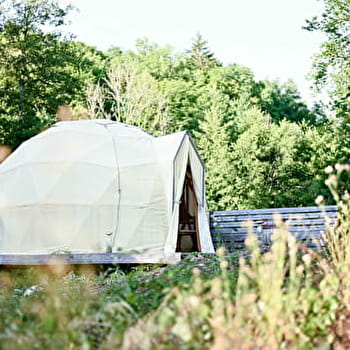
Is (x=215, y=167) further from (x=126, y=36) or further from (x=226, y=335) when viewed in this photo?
(x=226, y=335)

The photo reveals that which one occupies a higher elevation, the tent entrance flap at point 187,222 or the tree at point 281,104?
the tree at point 281,104

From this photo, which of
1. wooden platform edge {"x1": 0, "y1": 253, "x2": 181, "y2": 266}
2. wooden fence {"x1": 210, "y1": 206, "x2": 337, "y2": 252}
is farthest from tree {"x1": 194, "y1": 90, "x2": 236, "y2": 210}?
wooden platform edge {"x1": 0, "y1": 253, "x2": 181, "y2": 266}

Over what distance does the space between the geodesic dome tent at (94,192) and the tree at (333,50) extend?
746cm

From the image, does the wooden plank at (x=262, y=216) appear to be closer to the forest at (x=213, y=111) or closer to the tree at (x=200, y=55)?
the forest at (x=213, y=111)

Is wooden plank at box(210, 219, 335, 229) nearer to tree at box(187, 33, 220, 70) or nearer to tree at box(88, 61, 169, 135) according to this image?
tree at box(88, 61, 169, 135)

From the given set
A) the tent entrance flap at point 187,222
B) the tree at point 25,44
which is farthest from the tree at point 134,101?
the tent entrance flap at point 187,222

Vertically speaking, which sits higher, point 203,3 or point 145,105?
point 203,3

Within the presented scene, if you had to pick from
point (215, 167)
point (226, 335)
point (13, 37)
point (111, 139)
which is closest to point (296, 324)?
point (226, 335)

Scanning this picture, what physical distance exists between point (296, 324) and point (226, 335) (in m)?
0.79

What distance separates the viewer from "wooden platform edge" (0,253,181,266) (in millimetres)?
10180

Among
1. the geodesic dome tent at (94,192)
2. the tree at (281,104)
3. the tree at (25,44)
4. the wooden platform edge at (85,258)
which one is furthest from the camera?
the tree at (281,104)

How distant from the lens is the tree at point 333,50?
1925cm

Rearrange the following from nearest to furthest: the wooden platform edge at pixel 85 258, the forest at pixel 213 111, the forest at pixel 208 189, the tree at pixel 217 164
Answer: the forest at pixel 208 189, the wooden platform edge at pixel 85 258, the forest at pixel 213 111, the tree at pixel 217 164

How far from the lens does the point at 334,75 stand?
19.1 m
